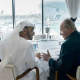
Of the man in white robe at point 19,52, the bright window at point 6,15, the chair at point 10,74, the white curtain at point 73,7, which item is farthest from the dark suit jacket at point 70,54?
the bright window at point 6,15

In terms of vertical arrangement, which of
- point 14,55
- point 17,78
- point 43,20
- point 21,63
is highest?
point 43,20

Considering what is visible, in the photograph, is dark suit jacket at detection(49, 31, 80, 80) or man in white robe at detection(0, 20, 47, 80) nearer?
dark suit jacket at detection(49, 31, 80, 80)

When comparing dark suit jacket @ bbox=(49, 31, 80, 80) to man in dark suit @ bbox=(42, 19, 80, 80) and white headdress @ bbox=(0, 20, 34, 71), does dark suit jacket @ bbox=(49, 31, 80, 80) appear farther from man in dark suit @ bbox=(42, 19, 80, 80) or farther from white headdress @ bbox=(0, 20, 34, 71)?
white headdress @ bbox=(0, 20, 34, 71)

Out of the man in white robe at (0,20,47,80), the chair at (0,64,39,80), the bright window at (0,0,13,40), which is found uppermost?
the bright window at (0,0,13,40)

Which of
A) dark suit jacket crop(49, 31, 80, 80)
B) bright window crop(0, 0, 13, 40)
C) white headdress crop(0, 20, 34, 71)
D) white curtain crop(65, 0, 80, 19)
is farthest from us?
bright window crop(0, 0, 13, 40)

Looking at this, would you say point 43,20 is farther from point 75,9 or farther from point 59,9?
point 75,9

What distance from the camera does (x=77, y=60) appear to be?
4.95ft

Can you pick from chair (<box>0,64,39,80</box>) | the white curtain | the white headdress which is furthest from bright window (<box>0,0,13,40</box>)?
chair (<box>0,64,39,80</box>)

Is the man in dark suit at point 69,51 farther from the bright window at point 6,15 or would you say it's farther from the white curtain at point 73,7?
the bright window at point 6,15

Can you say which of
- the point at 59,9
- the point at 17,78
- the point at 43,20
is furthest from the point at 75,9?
the point at 17,78

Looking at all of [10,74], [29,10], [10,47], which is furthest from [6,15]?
[10,74]

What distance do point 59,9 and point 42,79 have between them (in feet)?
7.00

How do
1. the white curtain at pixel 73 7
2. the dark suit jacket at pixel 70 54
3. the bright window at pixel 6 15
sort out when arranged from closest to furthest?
the dark suit jacket at pixel 70 54, the white curtain at pixel 73 7, the bright window at pixel 6 15

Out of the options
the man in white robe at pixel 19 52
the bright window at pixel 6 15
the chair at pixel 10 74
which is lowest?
the chair at pixel 10 74
